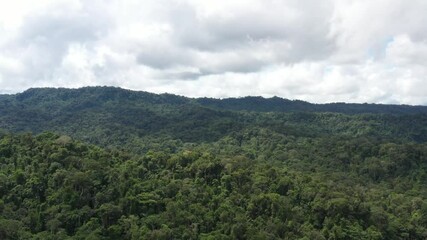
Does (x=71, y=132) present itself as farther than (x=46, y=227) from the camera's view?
Yes

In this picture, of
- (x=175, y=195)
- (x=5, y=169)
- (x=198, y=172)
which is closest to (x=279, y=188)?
(x=198, y=172)

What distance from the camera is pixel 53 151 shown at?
63969mm

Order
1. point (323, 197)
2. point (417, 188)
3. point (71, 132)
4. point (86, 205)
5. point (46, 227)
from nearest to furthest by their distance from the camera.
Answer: point (46, 227), point (86, 205), point (323, 197), point (417, 188), point (71, 132)

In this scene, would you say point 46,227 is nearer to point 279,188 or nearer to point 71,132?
point 279,188

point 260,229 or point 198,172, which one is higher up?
point 198,172

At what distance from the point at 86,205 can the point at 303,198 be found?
29.9 meters

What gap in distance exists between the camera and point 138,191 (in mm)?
58188

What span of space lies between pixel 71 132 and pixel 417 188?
117674mm

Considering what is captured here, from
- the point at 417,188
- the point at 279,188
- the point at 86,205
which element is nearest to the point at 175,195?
the point at 86,205

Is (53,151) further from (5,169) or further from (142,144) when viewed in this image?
(142,144)

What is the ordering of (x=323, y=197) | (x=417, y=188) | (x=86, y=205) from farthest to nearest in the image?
(x=417, y=188)
(x=323, y=197)
(x=86, y=205)

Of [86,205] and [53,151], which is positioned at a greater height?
[53,151]

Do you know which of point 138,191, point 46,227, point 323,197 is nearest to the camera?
point 46,227

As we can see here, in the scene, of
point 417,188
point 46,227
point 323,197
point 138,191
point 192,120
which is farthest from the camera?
point 192,120
